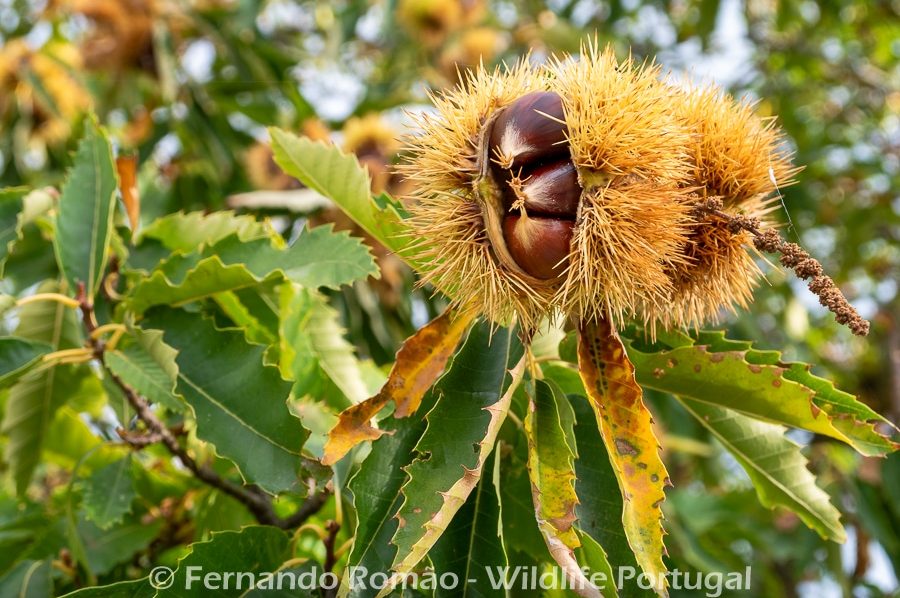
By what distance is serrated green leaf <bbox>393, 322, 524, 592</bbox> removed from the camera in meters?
1.11

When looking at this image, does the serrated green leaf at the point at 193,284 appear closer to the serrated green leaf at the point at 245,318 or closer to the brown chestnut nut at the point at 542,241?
the serrated green leaf at the point at 245,318

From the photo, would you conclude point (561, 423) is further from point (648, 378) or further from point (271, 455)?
point (271, 455)

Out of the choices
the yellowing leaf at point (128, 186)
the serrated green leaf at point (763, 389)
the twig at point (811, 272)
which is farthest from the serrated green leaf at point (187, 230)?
the twig at point (811, 272)

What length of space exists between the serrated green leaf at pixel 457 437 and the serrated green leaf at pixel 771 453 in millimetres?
328

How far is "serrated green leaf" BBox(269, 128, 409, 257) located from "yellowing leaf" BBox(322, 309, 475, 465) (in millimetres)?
181

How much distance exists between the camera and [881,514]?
3.45 meters

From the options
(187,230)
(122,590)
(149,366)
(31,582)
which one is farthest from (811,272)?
(31,582)

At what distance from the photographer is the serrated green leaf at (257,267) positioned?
1492 millimetres

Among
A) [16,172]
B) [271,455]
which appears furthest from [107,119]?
[271,455]

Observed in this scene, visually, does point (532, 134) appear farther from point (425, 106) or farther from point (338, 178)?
point (425, 106)

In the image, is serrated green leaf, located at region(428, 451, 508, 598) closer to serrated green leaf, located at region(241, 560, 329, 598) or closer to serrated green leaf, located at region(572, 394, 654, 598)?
serrated green leaf, located at region(572, 394, 654, 598)

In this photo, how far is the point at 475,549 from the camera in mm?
1286

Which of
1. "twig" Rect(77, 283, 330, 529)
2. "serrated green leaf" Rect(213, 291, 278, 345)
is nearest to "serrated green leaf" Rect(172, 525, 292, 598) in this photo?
"twig" Rect(77, 283, 330, 529)

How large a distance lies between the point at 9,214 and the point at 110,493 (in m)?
0.65
